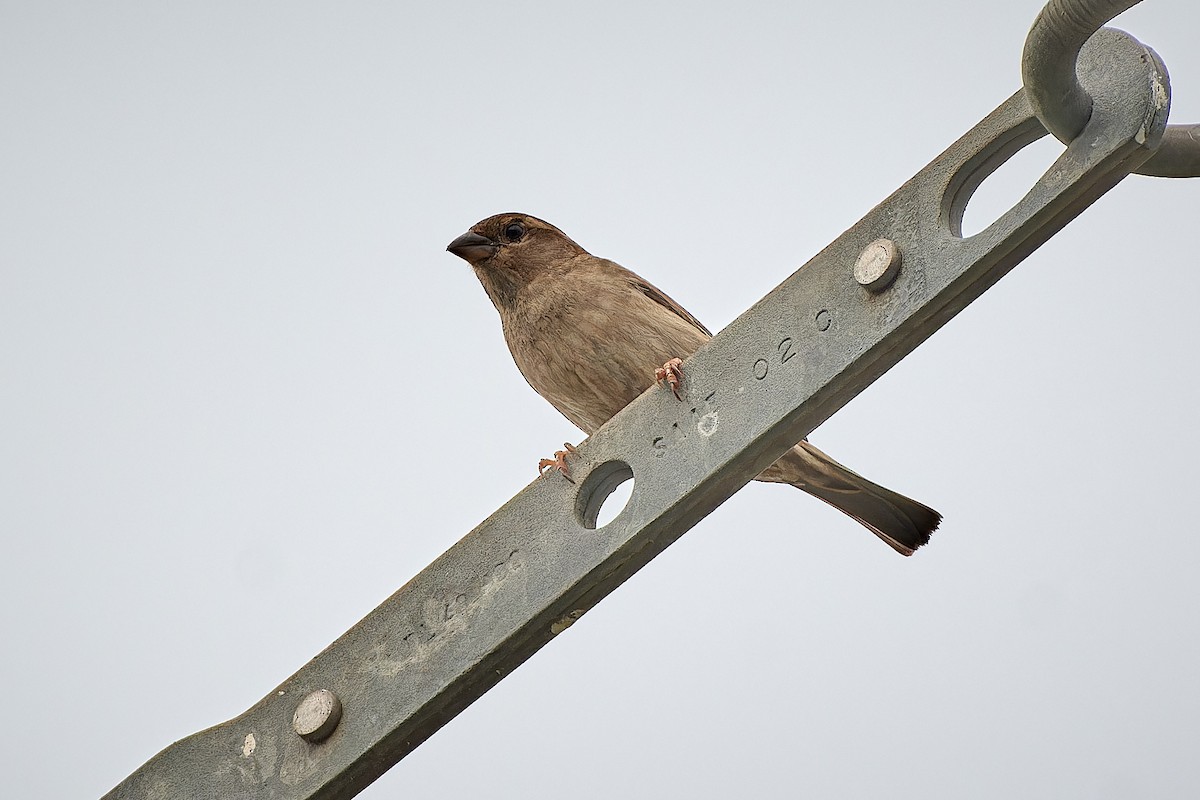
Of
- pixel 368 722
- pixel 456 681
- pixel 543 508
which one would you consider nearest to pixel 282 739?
pixel 368 722

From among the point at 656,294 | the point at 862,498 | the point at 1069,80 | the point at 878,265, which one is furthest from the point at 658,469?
the point at 656,294

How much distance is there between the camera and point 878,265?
2.38 meters

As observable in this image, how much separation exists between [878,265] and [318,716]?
4.66 feet

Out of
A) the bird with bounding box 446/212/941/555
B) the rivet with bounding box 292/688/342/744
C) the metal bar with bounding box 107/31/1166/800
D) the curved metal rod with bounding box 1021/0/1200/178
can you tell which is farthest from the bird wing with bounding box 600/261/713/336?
the curved metal rod with bounding box 1021/0/1200/178

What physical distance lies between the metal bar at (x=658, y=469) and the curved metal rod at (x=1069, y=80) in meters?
0.05

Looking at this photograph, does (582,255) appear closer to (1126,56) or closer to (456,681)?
(456,681)

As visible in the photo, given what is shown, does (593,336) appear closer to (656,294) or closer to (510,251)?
(656,294)

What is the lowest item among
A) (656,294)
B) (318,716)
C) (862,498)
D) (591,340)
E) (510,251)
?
(318,716)

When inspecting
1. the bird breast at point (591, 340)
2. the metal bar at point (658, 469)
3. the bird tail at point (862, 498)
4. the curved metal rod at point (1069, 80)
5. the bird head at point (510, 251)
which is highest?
the bird head at point (510, 251)

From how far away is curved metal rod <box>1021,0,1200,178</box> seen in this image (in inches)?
80.3

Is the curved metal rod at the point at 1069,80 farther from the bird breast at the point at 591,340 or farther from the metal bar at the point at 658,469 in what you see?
the bird breast at the point at 591,340

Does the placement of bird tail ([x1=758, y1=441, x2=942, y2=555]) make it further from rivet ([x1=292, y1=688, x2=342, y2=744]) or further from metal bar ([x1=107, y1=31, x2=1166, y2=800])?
rivet ([x1=292, y1=688, x2=342, y2=744])

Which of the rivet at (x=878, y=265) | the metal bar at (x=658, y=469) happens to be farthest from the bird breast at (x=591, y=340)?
the rivet at (x=878, y=265)

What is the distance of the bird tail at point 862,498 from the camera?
404cm
